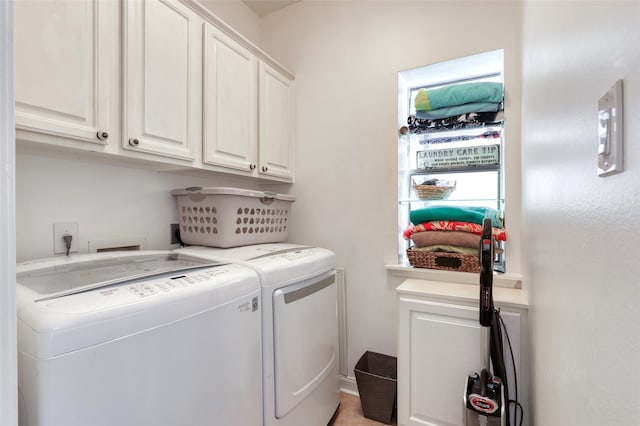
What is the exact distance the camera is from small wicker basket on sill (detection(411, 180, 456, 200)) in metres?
1.84

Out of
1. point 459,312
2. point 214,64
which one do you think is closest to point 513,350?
point 459,312

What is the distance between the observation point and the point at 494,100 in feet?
5.33

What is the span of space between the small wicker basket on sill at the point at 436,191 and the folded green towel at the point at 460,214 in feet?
0.49

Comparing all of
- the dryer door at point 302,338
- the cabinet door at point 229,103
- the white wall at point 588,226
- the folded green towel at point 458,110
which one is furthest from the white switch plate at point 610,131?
the cabinet door at point 229,103

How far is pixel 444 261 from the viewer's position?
1691 millimetres

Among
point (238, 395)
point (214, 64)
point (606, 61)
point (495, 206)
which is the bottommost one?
point (238, 395)

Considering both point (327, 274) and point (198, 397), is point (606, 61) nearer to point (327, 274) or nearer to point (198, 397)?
point (198, 397)

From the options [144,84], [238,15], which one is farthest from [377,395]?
[238,15]

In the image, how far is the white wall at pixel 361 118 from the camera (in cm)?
182

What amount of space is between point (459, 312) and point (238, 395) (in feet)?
3.32

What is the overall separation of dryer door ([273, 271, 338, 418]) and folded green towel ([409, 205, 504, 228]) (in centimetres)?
65

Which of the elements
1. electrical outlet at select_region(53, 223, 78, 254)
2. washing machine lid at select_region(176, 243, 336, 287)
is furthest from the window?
electrical outlet at select_region(53, 223, 78, 254)

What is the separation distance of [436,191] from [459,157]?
10.0 inches

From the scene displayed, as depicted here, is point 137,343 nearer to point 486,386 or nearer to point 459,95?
point 486,386
